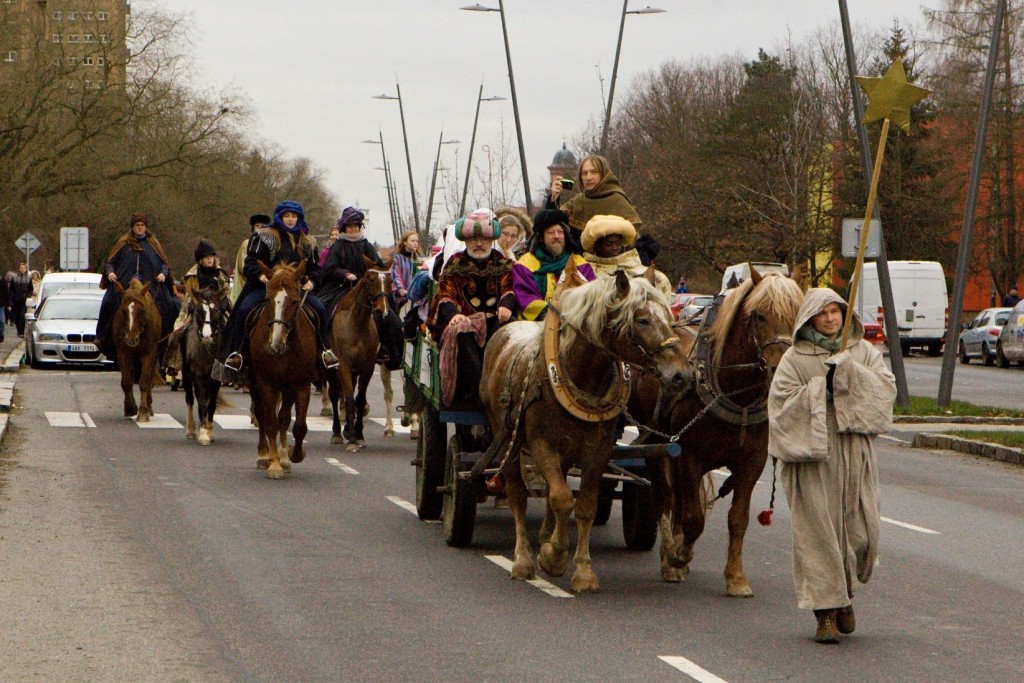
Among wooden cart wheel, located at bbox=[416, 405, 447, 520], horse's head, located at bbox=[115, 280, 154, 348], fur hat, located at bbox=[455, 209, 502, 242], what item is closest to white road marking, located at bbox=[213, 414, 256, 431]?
horse's head, located at bbox=[115, 280, 154, 348]

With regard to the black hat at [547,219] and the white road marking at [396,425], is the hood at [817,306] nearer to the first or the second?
the black hat at [547,219]

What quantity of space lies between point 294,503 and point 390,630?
17.5ft

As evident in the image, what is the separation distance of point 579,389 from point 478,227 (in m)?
2.11

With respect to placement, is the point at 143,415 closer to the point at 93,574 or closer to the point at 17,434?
the point at 17,434

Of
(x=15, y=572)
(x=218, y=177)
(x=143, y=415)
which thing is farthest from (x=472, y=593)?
(x=218, y=177)

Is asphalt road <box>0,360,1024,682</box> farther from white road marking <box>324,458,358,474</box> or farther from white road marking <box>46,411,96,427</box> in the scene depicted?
white road marking <box>46,411,96,427</box>

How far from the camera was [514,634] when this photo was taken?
8164 mm

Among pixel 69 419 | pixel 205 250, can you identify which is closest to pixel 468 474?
pixel 205 250

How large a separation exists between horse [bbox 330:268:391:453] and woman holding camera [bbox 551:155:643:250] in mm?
6413

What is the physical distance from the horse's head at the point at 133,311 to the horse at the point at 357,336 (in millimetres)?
4425

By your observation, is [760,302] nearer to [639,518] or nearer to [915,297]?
[639,518]

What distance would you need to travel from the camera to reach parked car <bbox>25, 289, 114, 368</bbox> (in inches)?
1272

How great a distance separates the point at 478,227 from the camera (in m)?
11.1

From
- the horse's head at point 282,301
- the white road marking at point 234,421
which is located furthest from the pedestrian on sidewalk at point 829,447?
the white road marking at point 234,421
